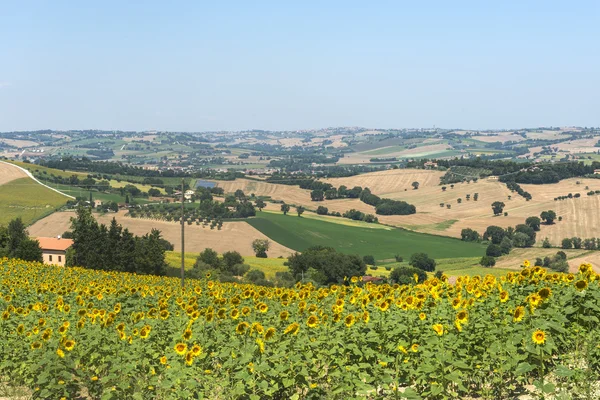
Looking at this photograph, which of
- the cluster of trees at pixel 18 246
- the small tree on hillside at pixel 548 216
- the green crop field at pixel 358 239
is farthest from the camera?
the small tree on hillside at pixel 548 216

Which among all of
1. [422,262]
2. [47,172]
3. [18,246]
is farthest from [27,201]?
[422,262]

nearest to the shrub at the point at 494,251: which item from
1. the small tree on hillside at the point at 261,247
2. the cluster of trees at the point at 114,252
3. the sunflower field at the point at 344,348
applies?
the small tree on hillside at the point at 261,247

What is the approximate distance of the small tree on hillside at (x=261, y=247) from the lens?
9244cm

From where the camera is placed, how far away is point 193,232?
338 feet

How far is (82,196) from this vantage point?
132 metres

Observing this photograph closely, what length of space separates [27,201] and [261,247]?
180 ft

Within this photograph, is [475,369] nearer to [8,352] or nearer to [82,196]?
[8,352]

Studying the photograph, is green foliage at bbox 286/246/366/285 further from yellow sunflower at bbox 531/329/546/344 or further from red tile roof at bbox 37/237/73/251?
yellow sunflower at bbox 531/329/546/344

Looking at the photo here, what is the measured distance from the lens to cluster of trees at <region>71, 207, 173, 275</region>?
6191cm

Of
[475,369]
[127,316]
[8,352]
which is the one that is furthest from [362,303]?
[8,352]

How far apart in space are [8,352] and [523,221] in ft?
394

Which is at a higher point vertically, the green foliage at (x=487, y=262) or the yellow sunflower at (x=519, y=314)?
the yellow sunflower at (x=519, y=314)

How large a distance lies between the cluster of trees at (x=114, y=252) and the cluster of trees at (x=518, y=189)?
4127 inches

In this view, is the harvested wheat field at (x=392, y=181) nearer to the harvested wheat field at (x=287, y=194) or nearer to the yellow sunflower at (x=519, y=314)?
the harvested wheat field at (x=287, y=194)
